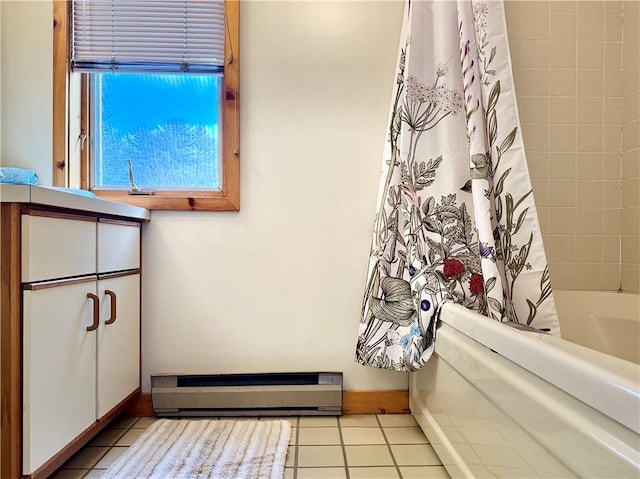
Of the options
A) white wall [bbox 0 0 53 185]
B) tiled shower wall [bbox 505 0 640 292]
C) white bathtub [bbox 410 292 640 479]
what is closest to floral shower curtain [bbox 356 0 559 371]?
white bathtub [bbox 410 292 640 479]

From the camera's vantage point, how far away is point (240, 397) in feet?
5.58

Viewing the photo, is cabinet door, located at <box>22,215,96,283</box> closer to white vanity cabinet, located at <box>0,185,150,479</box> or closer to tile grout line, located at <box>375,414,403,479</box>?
white vanity cabinet, located at <box>0,185,150,479</box>

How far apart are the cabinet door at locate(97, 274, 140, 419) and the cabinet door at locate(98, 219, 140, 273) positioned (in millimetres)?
49

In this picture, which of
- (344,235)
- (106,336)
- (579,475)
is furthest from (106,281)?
(579,475)

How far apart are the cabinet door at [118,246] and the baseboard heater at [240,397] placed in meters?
0.51

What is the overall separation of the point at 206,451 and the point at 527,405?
42.5 inches

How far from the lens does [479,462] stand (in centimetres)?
103

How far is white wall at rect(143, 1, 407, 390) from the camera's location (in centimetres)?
177

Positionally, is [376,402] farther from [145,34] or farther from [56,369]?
[145,34]

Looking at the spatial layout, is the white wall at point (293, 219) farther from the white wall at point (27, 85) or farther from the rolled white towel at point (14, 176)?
the white wall at point (27, 85)

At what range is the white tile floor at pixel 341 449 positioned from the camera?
1302mm

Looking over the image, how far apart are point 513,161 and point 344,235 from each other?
28.3 inches

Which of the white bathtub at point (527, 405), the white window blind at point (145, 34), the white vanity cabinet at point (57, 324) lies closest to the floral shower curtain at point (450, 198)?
the white bathtub at point (527, 405)

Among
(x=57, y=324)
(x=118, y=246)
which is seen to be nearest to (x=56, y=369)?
(x=57, y=324)
